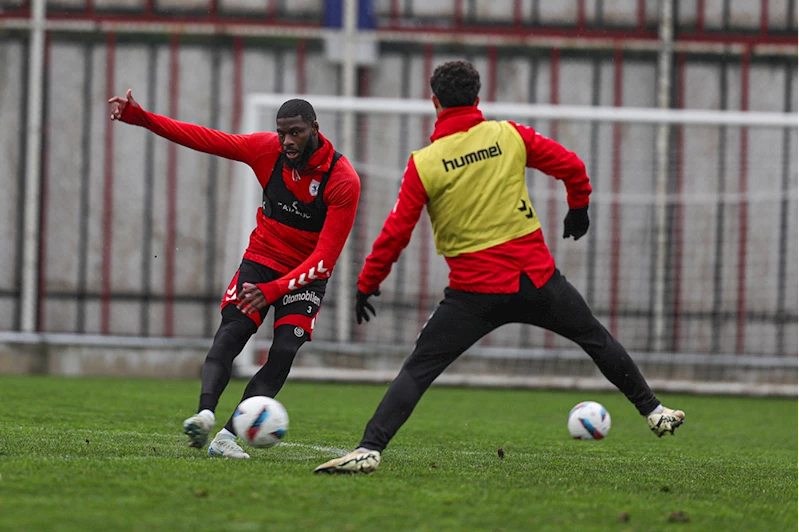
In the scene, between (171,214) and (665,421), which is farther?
(171,214)

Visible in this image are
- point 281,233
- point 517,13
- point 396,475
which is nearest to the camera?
point 396,475

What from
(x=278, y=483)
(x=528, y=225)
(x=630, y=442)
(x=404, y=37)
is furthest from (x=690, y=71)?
(x=278, y=483)

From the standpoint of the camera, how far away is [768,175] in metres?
12.0

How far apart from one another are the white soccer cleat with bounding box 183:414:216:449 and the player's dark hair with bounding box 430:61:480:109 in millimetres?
1618

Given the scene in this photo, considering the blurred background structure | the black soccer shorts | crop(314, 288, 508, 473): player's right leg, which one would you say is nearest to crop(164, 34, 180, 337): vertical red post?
the blurred background structure

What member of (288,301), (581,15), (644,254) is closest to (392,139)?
(581,15)

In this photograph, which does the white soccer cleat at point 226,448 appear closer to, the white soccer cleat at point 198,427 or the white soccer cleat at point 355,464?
the white soccer cleat at point 198,427

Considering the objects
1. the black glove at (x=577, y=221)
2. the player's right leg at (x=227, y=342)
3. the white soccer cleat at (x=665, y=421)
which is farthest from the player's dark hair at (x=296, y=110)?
the white soccer cleat at (x=665, y=421)

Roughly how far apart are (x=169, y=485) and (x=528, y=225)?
71.6 inches

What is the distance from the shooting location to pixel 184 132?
530 centimetres

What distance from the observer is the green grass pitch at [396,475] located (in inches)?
139

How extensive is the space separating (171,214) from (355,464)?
843 cm

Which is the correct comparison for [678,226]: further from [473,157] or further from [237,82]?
[473,157]

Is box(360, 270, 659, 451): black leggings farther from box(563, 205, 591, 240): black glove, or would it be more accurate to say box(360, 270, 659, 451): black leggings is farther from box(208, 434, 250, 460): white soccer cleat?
box(208, 434, 250, 460): white soccer cleat
